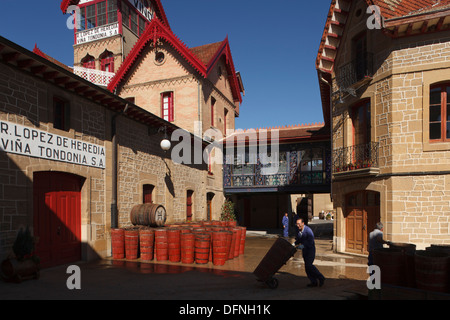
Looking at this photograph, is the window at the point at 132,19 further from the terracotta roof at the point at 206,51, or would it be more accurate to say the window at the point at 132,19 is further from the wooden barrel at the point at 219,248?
the wooden barrel at the point at 219,248

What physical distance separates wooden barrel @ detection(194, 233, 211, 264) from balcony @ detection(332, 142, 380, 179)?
208 inches

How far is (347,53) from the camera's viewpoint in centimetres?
1169

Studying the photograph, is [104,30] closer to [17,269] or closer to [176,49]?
[176,49]

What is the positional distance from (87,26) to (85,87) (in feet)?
60.5

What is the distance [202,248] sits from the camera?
28.4 feet

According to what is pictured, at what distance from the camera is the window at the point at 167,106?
60.4 feet

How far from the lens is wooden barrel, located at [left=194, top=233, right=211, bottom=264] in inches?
341

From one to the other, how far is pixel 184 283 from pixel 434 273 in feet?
15.0

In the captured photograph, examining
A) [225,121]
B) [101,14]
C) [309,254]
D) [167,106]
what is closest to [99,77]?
[167,106]

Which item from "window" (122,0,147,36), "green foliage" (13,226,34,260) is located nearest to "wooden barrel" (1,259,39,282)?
"green foliage" (13,226,34,260)

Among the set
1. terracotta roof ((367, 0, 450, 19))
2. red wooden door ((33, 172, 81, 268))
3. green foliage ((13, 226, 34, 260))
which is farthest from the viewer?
terracotta roof ((367, 0, 450, 19))

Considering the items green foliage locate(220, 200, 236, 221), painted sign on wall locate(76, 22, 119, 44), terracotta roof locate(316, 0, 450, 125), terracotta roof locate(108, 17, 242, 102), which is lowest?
green foliage locate(220, 200, 236, 221)

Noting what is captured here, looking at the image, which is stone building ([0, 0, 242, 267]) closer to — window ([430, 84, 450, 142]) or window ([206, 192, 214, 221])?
window ([206, 192, 214, 221])
